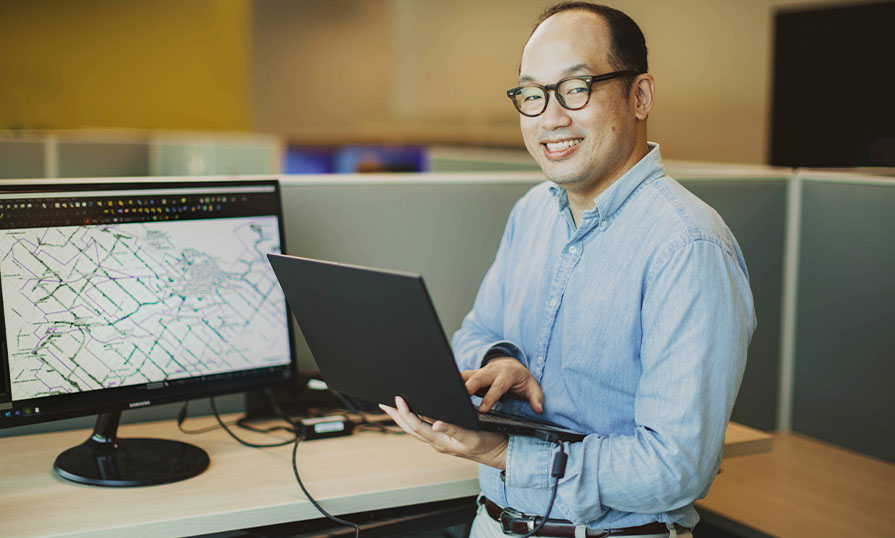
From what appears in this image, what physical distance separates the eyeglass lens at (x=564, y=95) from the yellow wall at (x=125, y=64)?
20.4 ft

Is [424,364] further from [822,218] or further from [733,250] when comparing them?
[822,218]

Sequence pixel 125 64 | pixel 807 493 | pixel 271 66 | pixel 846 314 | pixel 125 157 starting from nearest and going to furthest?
1. pixel 807 493
2. pixel 846 314
3. pixel 125 157
4. pixel 125 64
5. pixel 271 66

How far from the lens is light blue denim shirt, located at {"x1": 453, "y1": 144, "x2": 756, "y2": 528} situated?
1.01 meters

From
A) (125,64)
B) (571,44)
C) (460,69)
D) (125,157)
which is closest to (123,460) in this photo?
(571,44)

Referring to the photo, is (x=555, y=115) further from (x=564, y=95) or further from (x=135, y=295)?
(x=135, y=295)

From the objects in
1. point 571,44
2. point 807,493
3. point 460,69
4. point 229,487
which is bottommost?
point 807,493

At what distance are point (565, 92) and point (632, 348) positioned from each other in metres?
0.36

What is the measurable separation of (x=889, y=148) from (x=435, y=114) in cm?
350

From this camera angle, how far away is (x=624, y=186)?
45.9 inches

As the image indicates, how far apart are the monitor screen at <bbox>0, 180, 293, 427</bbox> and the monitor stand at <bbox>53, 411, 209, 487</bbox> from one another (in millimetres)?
79

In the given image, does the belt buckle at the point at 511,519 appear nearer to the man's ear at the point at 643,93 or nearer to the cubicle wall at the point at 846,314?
the man's ear at the point at 643,93

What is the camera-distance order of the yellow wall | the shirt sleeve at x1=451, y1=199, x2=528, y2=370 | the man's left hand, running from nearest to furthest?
the man's left hand, the shirt sleeve at x1=451, y1=199, x2=528, y2=370, the yellow wall

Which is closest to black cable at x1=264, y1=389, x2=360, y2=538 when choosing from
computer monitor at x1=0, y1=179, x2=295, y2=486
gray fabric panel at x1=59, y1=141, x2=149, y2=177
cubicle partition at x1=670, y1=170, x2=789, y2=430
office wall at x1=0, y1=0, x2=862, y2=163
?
computer monitor at x1=0, y1=179, x2=295, y2=486

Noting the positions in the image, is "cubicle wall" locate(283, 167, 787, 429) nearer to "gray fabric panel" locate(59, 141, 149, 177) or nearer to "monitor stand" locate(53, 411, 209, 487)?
"monitor stand" locate(53, 411, 209, 487)
